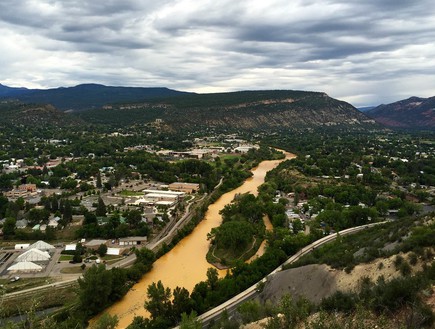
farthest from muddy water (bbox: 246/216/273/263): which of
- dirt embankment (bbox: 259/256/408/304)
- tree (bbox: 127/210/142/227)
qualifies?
tree (bbox: 127/210/142/227)

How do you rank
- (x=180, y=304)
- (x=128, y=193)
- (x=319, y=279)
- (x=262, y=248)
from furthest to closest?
(x=128, y=193) < (x=262, y=248) < (x=180, y=304) < (x=319, y=279)

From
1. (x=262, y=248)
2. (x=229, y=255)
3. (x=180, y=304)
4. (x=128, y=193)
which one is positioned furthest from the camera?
(x=128, y=193)

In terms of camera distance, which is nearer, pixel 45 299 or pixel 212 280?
pixel 45 299

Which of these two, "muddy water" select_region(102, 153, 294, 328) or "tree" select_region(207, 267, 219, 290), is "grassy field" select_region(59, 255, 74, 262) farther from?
"tree" select_region(207, 267, 219, 290)

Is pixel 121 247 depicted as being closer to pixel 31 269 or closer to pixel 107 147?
pixel 31 269

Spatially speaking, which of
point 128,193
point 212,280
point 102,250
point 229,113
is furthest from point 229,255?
point 229,113

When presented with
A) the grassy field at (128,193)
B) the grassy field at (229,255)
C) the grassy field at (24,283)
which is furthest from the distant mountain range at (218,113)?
the grassy field at (24,283)

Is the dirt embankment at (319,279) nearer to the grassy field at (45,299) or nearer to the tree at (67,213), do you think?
the grassy field at (45,299)

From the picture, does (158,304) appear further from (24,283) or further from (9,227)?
(9,227)

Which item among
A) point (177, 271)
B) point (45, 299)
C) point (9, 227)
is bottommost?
point (177, 271)

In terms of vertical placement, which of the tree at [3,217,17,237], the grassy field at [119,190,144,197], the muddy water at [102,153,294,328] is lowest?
the muddy water at [102,153,294,328]
